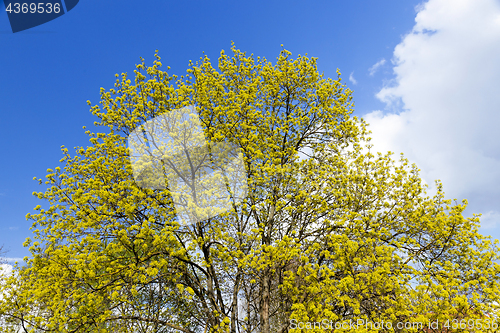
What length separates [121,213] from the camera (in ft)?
29.6

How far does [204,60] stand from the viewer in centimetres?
1152

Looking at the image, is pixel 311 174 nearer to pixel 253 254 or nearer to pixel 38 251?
pixel 253 254

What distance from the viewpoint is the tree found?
24.3 feet

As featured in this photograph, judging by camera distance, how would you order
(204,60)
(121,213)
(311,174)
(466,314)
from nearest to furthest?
1. (466,314)
2. (121,213)
3. (311,174)
4. (204,60)

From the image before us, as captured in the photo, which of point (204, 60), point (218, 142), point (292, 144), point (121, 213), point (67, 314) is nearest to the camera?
point (67, 314)

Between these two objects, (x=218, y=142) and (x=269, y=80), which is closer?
(x=218, y=142)

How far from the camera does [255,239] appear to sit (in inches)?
330

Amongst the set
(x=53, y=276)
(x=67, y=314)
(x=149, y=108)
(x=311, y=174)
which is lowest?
(x=67, y=314)

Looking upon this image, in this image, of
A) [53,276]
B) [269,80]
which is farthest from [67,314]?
[269,80]

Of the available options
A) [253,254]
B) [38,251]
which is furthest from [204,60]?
[38,251]

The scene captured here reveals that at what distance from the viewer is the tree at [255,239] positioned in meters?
7.41

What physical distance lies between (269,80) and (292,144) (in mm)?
3143

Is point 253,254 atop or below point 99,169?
below

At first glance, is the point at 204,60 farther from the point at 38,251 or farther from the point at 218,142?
the point at 38,251
